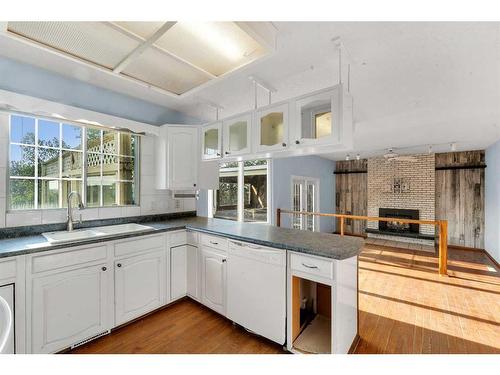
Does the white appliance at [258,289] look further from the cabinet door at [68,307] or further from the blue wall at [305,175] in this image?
the blue wall at [305,175]

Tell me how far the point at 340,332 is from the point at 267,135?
1.68 meters

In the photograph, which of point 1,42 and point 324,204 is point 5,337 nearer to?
point 1,42

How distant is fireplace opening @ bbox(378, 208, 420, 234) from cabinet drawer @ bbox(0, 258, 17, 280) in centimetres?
723

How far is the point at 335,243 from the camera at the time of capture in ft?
5.77

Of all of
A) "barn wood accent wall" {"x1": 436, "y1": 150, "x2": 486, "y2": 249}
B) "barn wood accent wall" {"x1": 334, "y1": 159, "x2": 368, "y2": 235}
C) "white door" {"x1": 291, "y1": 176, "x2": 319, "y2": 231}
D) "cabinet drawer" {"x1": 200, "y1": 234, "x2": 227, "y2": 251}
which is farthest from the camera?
"barn wood accent wall" {"x1": 334, "y1": 159, "x2": 368, "y2": 235}

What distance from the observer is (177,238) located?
249cm

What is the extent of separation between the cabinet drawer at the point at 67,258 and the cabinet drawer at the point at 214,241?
0.87 m

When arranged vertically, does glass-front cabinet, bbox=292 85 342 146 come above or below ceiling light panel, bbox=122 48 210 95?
below

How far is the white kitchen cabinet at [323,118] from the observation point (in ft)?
5.62

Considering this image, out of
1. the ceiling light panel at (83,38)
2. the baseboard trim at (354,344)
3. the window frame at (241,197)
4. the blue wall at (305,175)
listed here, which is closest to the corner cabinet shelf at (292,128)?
the window frame at (241,197)

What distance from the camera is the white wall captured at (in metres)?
1.94

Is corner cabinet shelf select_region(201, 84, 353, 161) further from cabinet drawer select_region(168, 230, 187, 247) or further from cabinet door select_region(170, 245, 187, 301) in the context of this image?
cabinet door select_region(170, 245, 187, 301)

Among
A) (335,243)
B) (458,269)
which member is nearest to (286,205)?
(458,269)

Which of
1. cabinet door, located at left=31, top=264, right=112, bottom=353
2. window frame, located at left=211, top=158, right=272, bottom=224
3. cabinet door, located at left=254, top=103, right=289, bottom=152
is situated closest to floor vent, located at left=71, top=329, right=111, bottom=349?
cabinet door, located at left=31, top=264, right=112, bottom=353
